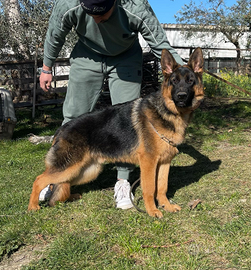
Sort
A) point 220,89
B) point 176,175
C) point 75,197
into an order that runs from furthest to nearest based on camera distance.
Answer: point 220,89 → point 176,175 → point 75,197

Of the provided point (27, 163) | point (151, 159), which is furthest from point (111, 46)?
point (27, 163)

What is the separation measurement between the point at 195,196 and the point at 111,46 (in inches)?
91.7

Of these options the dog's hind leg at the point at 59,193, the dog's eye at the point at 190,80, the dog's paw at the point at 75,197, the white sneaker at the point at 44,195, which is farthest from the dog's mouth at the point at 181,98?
the white sneaker at the point at 44,195

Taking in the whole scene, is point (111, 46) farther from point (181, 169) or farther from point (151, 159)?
point (181, 169)

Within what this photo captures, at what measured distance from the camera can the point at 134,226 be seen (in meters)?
3.20

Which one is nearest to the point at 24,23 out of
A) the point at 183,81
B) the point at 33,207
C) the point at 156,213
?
the point at 33,207

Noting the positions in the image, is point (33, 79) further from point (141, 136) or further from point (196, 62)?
point (196, 62)

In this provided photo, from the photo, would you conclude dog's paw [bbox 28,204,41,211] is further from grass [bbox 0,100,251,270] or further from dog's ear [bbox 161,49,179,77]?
dog's ear [bbox 161,49,179,77]

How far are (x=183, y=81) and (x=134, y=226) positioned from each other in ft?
5.74

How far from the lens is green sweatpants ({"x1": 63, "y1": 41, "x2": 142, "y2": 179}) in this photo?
3986 millimetres

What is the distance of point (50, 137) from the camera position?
730 centimetres

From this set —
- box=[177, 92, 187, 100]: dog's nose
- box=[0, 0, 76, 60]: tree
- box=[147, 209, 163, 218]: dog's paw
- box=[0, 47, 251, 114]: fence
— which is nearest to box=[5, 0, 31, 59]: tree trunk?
box=[0, 0, 76, 60]: tree

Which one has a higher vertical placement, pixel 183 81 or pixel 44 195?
pixel 183 81

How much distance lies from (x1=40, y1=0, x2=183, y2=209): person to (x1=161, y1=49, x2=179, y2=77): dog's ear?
0.63 ft
